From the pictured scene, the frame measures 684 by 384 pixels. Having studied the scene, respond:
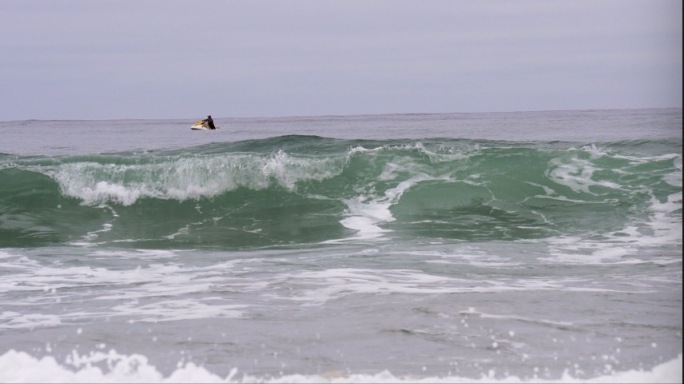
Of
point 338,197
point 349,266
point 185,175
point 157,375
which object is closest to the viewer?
point 157,375

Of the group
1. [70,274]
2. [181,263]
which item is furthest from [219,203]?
[70,274]

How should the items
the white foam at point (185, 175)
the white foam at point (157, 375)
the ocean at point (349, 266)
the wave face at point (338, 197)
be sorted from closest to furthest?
the white foam at point (157, 375) < the ocean at point (349, 266) < the wave face at point (338, 197) < the white foam at point (185, 175)

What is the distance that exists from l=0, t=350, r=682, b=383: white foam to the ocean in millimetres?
18

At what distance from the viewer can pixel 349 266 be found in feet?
29.5

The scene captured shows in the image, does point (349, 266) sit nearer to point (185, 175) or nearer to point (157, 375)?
point (157, 375)

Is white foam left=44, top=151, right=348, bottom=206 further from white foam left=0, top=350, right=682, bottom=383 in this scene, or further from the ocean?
white foam left=0, top=350, right=682, bottom=383

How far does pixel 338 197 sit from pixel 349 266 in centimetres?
637

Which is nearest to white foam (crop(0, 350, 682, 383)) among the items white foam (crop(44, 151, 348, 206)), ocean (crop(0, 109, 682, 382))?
ocean (crop(0, 109, 682, 382))

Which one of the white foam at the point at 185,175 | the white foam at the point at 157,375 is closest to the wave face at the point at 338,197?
the white foam at the point at 185,175

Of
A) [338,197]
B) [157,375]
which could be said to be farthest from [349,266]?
[338,197]

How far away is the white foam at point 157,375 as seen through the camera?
4.71 m

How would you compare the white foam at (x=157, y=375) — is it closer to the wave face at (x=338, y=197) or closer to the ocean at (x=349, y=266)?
the ocean at (x=349, y=266)

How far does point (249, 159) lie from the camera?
1669cm

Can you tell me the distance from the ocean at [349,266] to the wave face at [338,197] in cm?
5
